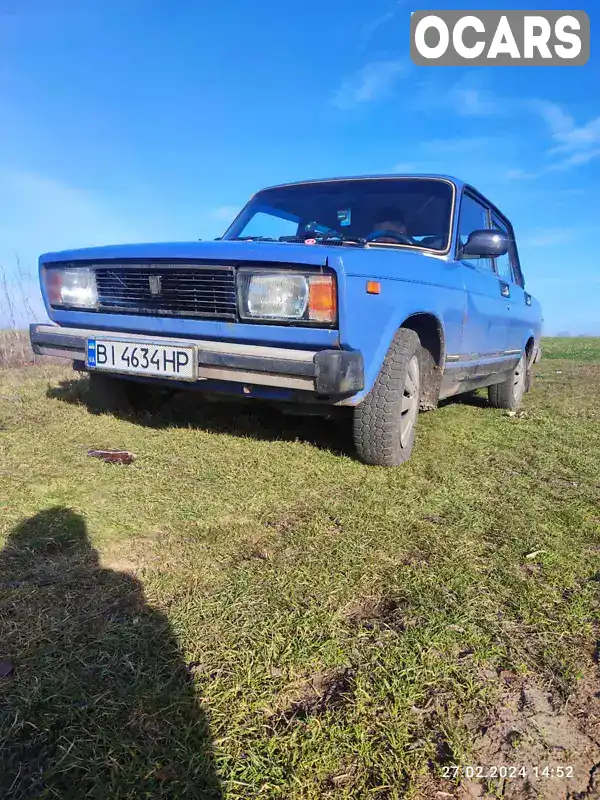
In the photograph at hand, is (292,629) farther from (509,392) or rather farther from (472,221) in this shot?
(509,392)

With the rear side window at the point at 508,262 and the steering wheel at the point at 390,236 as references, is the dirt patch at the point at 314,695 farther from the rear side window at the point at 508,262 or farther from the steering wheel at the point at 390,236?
the rear side window at the point at 508,262

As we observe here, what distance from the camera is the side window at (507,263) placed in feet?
16.0

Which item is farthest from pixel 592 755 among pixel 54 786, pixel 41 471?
pixel 41 471

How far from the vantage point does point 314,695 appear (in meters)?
1.20

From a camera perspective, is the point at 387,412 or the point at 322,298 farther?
the point at 387,412

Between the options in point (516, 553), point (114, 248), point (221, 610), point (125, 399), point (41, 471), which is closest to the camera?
point (221, 610)

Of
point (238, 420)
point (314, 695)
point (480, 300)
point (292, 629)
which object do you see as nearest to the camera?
point (314, 695)

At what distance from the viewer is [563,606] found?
5.11 ft

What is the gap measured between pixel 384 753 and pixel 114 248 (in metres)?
2.70

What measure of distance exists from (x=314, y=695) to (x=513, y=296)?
4.64m

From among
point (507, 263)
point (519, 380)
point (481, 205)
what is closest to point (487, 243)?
point (481, 205)

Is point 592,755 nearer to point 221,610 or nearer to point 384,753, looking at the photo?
point 384,753

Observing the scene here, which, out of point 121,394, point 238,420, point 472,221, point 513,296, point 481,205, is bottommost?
point 238,420

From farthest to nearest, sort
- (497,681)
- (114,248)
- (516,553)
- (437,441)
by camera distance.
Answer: (437,441)
(114,248)
(516,553)
(497,681)
